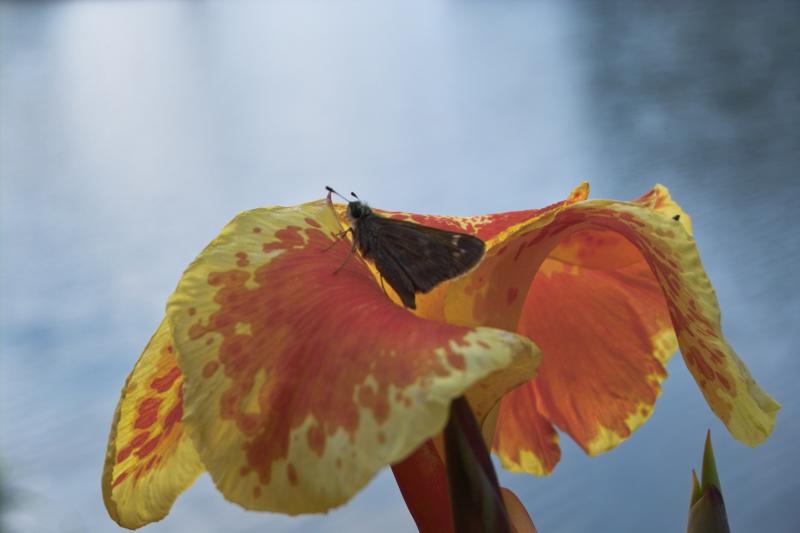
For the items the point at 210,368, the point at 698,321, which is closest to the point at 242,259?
the point at 210,368

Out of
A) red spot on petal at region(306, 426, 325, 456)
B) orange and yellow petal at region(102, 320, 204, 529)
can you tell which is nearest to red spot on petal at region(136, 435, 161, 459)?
orange and yellow petal at region(102, 320, 204, 529)

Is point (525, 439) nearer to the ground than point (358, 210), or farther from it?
nearer to the ground

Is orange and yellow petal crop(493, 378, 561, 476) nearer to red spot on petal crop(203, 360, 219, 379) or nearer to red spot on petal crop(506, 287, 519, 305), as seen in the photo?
red spot on petal crop(506, 287, 519, 305)

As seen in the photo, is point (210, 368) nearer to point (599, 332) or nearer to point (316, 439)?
point (316, 439)

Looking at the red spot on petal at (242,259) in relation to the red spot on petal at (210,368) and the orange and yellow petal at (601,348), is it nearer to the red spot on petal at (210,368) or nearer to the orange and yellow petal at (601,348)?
the red spot on petal at (210,368)

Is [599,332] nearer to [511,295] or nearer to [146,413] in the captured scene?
[511,295]

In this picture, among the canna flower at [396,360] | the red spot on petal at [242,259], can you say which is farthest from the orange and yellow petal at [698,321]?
the red spot on petal at [242,259]

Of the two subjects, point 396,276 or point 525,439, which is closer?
point 396,276
